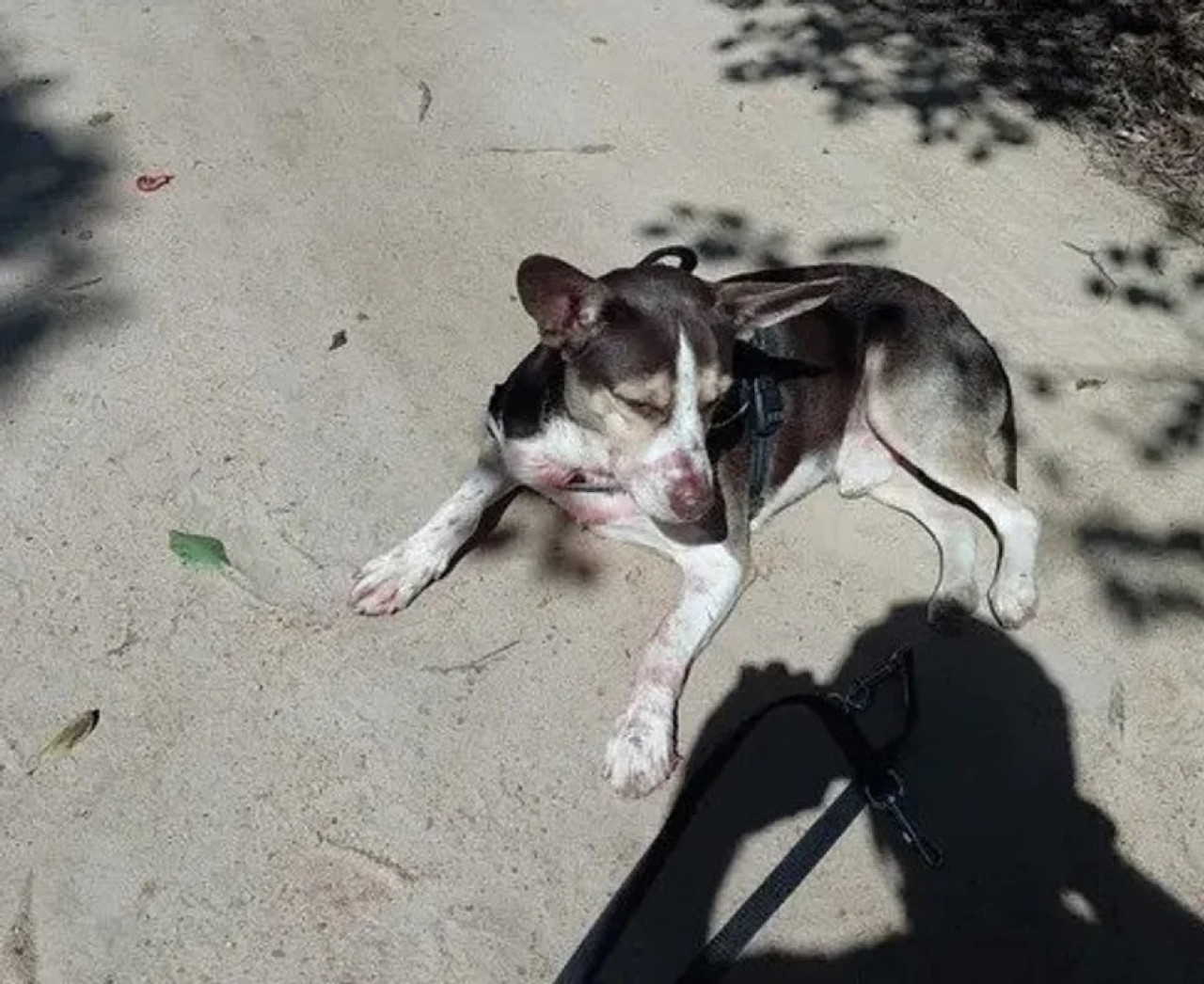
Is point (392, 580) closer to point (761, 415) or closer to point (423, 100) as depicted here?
point (761, 415)

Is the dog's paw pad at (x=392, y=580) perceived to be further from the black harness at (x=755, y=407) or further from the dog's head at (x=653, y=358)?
the black harness at (x=755, y=407)

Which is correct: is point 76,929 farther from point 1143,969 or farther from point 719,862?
point 1143,969

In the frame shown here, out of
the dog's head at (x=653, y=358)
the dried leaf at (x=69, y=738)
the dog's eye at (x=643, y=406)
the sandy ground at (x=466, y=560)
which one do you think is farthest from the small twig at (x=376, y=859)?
the dog's eye at (x=643, y=406)

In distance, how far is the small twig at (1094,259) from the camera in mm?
5059

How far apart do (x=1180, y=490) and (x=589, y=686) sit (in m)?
2.03

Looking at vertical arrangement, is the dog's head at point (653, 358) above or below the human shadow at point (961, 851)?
above

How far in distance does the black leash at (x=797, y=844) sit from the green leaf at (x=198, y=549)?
144 centimetres

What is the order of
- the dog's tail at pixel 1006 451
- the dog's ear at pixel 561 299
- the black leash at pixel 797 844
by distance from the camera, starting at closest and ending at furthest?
the black leash at pixel 797 844, the dog's ear at pixel 561 299, the dog's tail at pixel 1006 451

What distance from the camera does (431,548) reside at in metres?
3.83

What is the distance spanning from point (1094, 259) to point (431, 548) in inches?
110

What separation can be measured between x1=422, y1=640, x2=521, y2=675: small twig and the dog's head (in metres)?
0.61

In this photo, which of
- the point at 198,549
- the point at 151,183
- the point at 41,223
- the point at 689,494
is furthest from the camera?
the point at 151,183

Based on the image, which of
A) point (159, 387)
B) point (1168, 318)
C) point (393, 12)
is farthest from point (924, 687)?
point (393, 12)

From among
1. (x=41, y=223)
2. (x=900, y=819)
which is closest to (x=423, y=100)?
(x=41, y=223)
